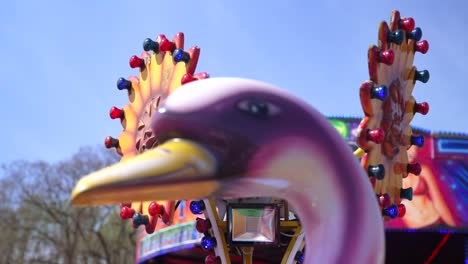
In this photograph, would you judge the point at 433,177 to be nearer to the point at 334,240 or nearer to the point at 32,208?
the point at 334,240

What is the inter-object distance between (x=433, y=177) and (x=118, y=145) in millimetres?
8906

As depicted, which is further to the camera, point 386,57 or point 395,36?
point 395,36

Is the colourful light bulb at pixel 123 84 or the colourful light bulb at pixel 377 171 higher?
the colourful light bulb at pixel 123 84

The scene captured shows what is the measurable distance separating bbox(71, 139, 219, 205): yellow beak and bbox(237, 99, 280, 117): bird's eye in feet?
0.56

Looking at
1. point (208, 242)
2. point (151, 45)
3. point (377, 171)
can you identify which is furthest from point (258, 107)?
point (208, 242)

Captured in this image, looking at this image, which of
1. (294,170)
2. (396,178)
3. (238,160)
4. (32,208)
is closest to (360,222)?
(294,170)

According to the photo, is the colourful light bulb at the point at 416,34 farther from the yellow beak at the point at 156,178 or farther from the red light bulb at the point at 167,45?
the yellow beak at the point at 156,178

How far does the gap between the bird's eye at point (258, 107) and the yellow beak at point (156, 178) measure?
17 cm

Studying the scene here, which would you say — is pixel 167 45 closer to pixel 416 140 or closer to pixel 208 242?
pixel 208 242

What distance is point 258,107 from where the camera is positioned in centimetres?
186

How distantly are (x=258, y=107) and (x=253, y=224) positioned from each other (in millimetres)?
3366

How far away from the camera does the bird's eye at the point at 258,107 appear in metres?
1.85

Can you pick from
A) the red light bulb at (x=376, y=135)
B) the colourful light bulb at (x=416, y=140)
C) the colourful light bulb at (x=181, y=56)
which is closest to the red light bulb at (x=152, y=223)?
the colourful light bulb at (x=181, y=56)

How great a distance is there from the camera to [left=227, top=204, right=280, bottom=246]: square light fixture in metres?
5.00
